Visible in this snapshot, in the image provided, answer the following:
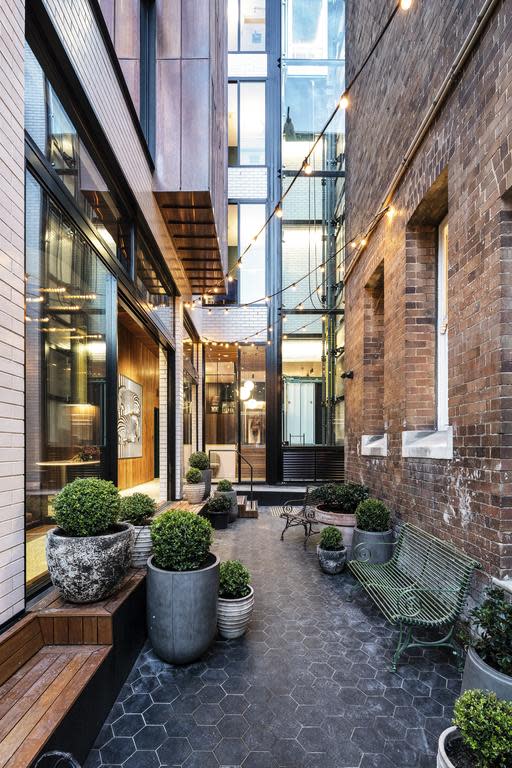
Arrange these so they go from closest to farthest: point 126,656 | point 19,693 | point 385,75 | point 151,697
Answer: point 19,693
point 151,697
point 126,656
point 385,75

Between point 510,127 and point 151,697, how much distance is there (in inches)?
175

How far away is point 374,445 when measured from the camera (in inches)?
231

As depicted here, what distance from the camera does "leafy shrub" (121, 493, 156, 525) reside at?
151 inches

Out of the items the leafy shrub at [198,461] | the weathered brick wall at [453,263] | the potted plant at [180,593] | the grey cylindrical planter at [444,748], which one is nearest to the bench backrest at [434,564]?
the weathered brick wall at [453,263]

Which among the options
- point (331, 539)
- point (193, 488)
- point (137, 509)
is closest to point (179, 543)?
point (137, 509)

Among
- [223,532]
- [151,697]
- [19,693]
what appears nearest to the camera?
[19,693]

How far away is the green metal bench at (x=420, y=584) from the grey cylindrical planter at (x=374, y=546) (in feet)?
1.20

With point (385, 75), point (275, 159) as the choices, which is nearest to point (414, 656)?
point (385, 75)

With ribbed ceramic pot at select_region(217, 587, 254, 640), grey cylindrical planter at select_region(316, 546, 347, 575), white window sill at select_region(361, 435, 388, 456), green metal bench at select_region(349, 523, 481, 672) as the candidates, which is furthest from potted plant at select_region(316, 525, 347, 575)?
ribbed ceramic pot at select_region(217, 587, 254, 640)

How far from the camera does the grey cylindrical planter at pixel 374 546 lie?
15.4ft

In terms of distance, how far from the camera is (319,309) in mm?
10852

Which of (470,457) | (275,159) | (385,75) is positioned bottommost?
(470,457)

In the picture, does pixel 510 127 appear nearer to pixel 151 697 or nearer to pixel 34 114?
pixel 34 114

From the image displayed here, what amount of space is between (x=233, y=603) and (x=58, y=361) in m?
2.39
